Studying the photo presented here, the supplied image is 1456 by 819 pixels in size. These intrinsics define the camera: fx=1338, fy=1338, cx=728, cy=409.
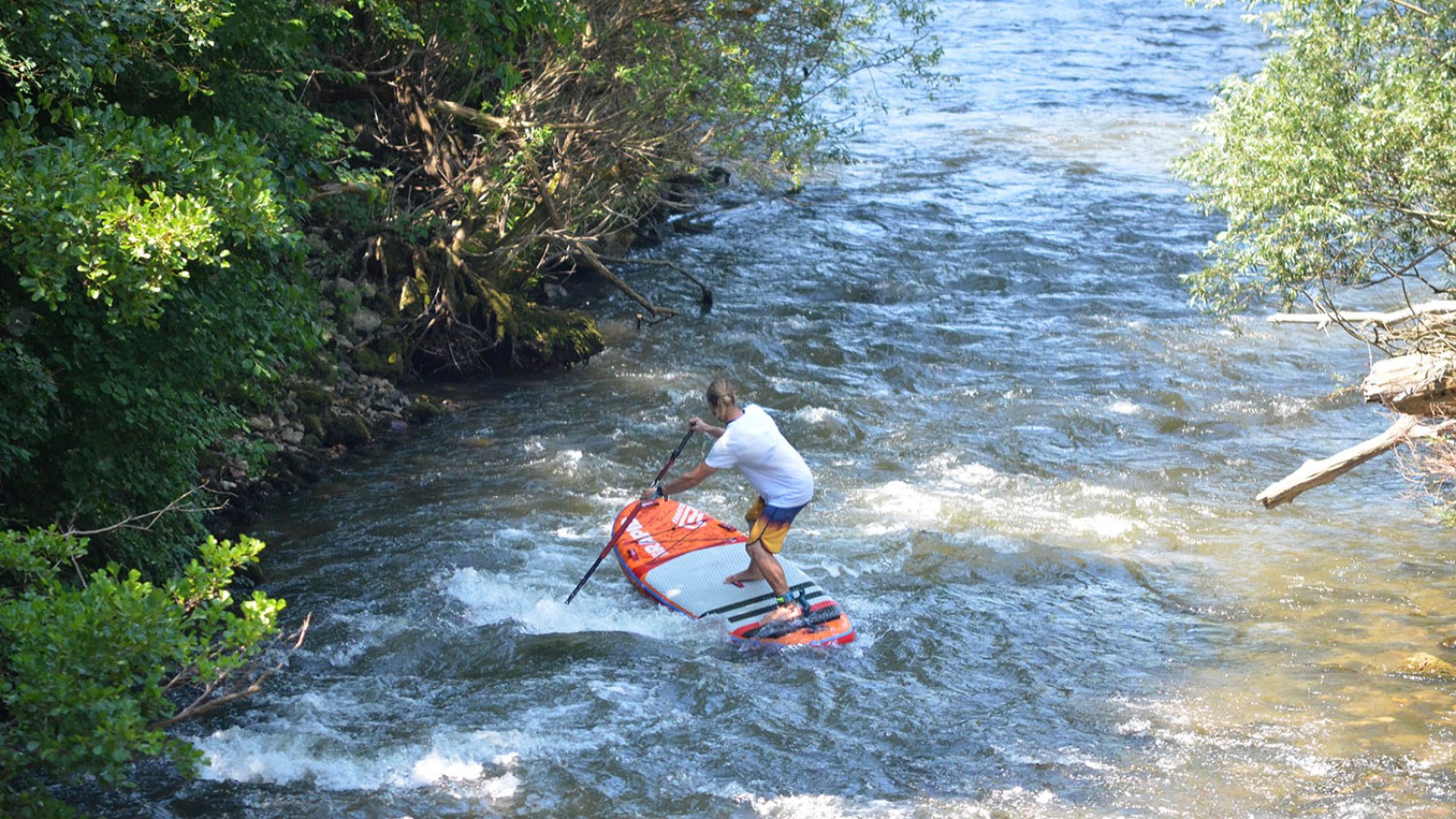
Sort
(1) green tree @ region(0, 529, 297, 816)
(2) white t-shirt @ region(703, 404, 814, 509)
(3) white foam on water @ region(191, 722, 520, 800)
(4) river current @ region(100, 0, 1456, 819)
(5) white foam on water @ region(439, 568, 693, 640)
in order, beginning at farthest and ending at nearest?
1. (5) white foam on water @ region(439, 568, 693, 640)
2. (2) white t-shirt @ region(703, 404, 814, 509)
3. (4) river current @ region(100, 0, 1456, 819)
4. (3) white foam on water @ region(191, 722, 520, 800)
5. (1) green tree @ region(0, 529, 297, 816)

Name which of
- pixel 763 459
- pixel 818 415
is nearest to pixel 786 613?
pixel 763 459

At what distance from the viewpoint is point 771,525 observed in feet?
32.0

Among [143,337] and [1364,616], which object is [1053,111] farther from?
[143,337]

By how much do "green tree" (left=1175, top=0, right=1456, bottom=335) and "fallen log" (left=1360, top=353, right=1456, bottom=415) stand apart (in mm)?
1161

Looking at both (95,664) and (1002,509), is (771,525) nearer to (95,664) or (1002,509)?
(1002,509)

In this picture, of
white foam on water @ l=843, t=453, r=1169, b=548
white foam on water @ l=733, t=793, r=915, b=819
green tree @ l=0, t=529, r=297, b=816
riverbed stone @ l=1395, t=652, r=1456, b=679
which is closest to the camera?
green tree @ l=0, t=529, r=297, b=816

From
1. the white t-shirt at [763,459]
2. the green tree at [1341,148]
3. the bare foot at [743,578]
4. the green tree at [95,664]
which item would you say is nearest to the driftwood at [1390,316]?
the green tree at [1341,148]

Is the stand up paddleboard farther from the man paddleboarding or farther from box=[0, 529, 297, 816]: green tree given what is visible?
box=[0, 529, 297, 816]: green tree

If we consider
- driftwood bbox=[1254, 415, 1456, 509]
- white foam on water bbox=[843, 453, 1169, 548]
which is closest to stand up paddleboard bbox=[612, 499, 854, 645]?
white foam on water bbox=[843, 453, 1169, 548]

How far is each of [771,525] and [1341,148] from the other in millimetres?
5611

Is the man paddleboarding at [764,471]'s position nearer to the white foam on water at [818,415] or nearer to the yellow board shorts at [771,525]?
the yellow board shorts at [771,525]

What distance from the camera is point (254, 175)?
746 centimetres

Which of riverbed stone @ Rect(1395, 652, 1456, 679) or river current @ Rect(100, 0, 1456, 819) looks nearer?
river current @ Rect(100, 0, 1456, 819)

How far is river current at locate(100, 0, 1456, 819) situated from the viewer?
25.4ft
